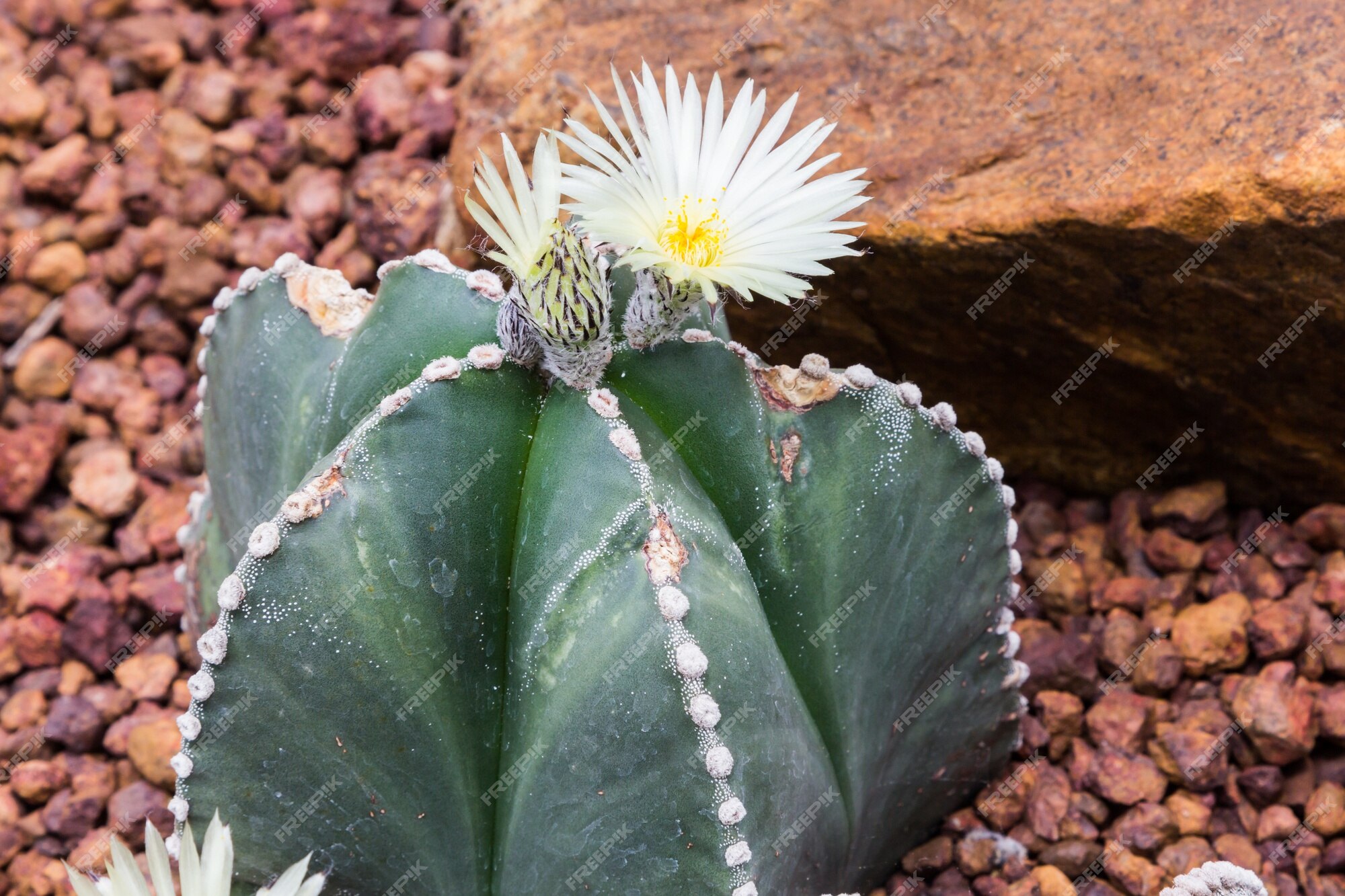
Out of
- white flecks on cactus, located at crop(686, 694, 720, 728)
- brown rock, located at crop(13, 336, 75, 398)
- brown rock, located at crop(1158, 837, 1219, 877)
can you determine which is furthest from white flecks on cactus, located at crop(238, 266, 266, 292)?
brown rock, located at crop(1158, 837, 1219, 877)

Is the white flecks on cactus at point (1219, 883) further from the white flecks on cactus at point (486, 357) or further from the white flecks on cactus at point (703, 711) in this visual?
the white flecks on cactus at point (486, 357)

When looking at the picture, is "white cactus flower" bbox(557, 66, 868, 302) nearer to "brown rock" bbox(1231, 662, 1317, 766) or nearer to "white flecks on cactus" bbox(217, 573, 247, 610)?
A: "white flecks on cactus" bbox(217, 573, 247, 610)

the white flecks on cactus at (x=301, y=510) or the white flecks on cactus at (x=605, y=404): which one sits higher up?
the white flecks on cactus at (x=605, y=404)

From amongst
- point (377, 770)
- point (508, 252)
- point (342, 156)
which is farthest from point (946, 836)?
point (342, 156)

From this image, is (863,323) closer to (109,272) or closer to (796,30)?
(796,30)

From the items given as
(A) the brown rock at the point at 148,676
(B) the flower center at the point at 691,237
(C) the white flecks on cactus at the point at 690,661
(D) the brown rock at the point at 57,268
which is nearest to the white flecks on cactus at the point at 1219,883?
(C) the white flecks on cactus at the point at 690,661
